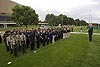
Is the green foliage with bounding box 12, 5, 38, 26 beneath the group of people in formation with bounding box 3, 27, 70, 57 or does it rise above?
above

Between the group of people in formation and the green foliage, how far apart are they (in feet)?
146

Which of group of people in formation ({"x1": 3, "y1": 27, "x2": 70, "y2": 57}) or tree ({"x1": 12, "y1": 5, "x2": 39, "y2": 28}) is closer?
group of people in formation ({"x1": 3, "y1": 27, "x2": 70, "y2": 57})

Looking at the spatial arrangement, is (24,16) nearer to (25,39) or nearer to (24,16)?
(24,16)

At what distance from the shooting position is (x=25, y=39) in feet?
56.8

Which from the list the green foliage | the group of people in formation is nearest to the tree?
the green foliage

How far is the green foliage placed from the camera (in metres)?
70.1

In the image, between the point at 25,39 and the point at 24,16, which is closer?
the point at 25,39

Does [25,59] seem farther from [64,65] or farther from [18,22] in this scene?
[18,22]

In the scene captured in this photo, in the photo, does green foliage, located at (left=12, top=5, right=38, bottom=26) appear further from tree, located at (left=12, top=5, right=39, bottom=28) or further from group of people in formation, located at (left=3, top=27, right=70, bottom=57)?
group of people in formation, located at (left=3, top=27, right=70, bottom=57)

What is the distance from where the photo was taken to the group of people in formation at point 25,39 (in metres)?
15.9

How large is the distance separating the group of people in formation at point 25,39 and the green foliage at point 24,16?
44609mm

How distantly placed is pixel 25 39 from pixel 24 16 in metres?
54.4

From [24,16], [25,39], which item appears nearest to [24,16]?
[24,16]

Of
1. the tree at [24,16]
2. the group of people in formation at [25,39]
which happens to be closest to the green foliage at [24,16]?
the tree at [24,16]
